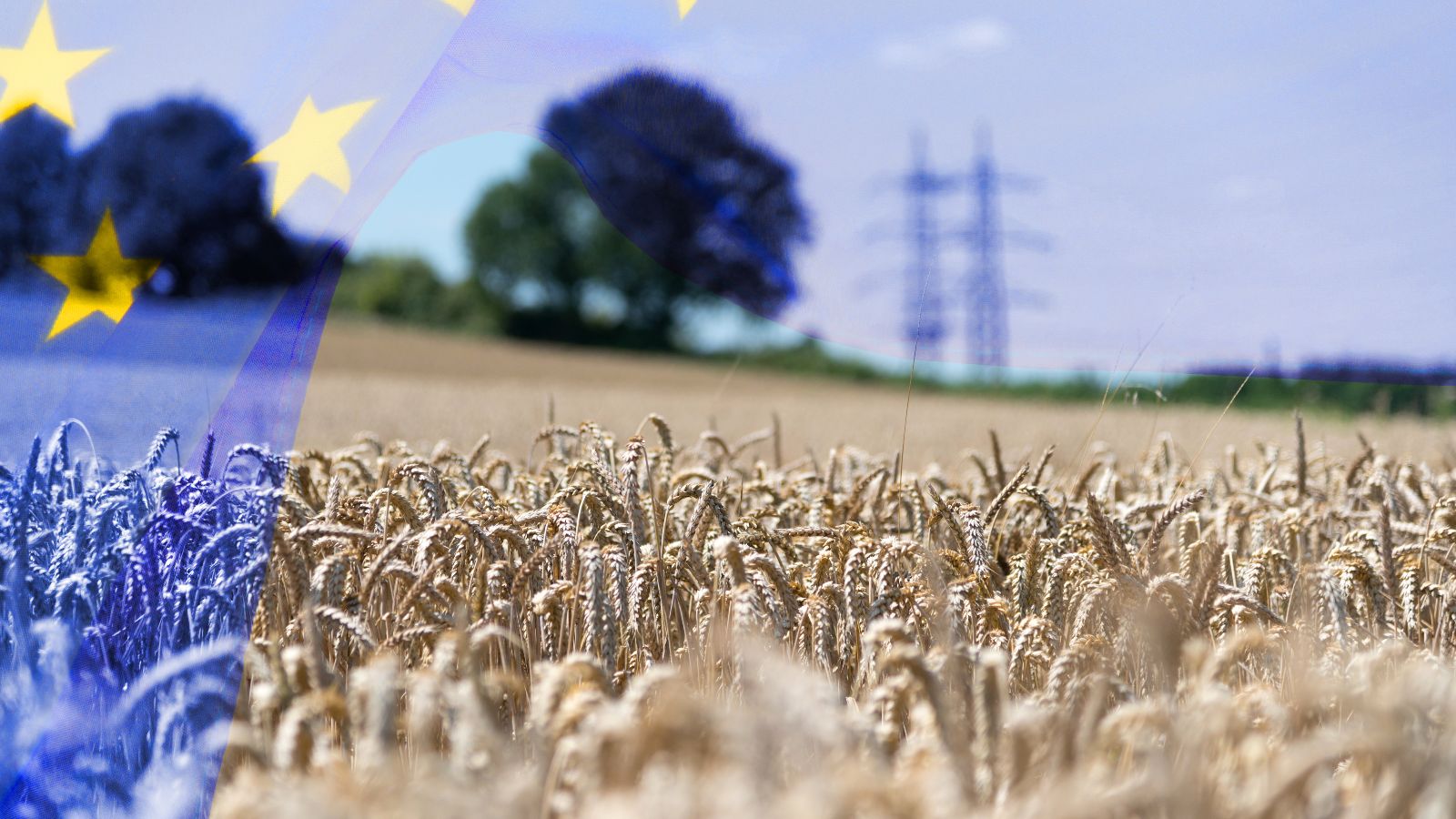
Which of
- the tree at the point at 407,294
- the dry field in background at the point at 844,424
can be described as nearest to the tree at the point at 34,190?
the dry field in background at the point at 844,424

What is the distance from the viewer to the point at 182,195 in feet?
8.07

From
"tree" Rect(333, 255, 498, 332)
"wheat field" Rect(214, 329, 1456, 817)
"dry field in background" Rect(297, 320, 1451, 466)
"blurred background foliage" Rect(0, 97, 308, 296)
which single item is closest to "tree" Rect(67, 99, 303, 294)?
"blurred background foliage" Rect(0, 97, 308, 296)

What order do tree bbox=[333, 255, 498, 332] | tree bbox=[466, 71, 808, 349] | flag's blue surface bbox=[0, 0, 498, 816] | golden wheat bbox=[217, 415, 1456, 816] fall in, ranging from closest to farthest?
golden wheat bbox=[217, 415, 1456, 816]
flag's blue surface bbox=[0, 0, 498, 816]
tree bbox=[466, 71, 808, 349]
tree bbox=[333, 255, 498, 332]

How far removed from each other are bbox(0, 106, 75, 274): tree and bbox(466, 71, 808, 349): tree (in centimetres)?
161

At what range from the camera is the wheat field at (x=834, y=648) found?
1102 mm

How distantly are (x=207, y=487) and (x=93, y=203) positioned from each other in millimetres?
690

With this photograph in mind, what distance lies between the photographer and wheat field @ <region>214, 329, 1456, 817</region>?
3.61 ft

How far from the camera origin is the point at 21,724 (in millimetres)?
1712

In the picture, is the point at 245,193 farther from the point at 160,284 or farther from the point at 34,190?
the point at 34,190

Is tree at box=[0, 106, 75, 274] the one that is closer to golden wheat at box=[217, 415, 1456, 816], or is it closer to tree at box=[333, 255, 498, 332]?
golden wheat at box=[217, 415, 1456, 816]

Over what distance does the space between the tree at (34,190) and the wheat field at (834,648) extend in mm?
781

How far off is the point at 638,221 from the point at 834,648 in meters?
5.59

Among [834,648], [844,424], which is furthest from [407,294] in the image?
[834,648]

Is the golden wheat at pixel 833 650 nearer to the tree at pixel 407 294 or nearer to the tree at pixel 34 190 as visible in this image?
the tree at pixel 34 190
